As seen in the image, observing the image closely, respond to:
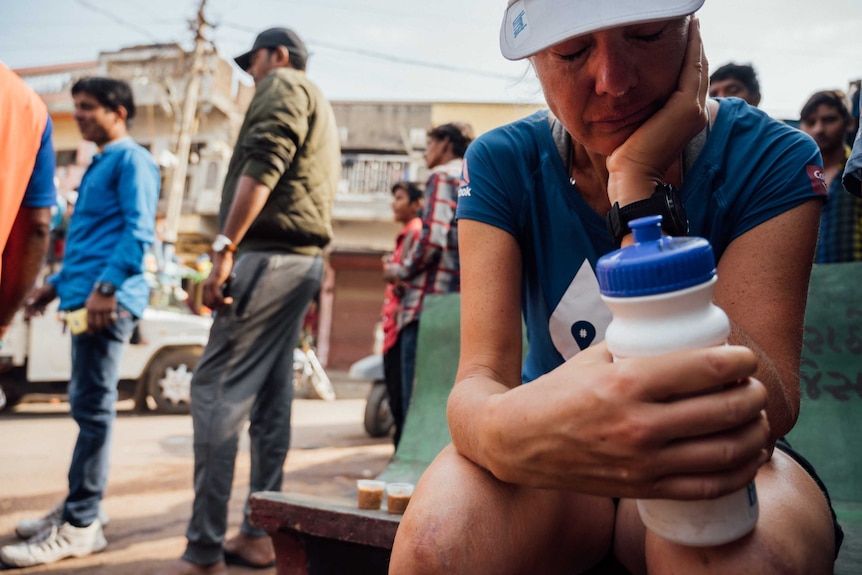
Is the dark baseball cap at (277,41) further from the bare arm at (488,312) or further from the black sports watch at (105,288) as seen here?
the bare arm at (488,312)

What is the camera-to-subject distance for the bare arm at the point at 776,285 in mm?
1064

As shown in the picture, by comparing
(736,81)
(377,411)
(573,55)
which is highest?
(736,81)

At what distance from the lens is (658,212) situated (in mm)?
1022

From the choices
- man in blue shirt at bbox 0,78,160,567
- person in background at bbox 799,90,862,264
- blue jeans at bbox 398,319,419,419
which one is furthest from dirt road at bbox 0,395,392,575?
person in background at bbox 799,90,862,264

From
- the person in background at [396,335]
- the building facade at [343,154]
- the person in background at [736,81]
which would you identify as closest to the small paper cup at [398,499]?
the person in background at [396,335]

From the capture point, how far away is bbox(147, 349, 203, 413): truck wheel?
750 cm

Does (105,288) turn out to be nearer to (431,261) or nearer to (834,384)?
(431,261)

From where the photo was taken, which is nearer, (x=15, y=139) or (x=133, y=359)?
(x=15, y=139)

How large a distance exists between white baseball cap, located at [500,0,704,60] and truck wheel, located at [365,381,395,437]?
18.1 feet

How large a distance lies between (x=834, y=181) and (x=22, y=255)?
156 inches

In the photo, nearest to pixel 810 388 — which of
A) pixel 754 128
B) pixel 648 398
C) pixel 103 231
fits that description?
pixel 754 128

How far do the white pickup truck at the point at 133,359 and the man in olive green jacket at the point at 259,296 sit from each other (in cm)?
508

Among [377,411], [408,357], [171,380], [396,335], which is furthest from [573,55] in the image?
[171,380]

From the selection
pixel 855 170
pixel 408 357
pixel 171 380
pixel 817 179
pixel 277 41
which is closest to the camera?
pixel 817 179
